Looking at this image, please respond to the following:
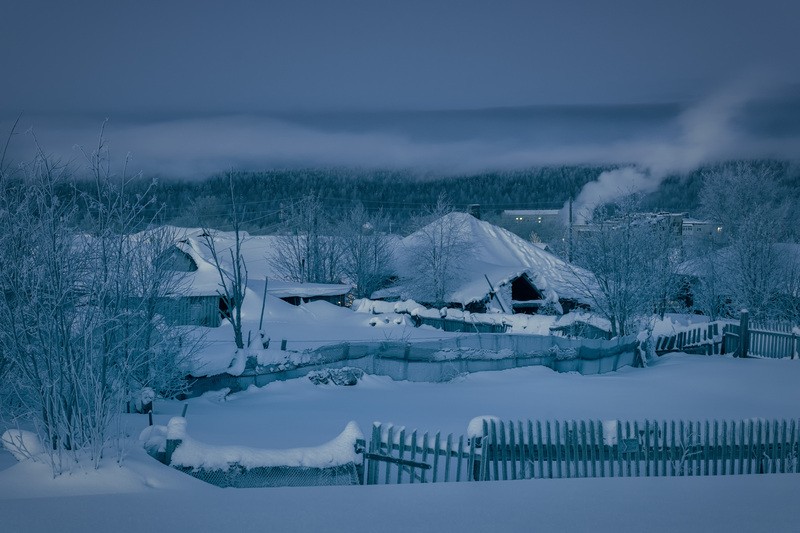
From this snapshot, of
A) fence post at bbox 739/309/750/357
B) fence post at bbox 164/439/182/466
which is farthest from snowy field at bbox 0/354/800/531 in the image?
fence post at bbox 739/309/750/357

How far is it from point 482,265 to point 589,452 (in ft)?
105

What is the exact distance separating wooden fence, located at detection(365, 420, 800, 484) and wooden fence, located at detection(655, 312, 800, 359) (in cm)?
1305

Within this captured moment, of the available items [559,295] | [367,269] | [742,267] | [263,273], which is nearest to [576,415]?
[742,267]

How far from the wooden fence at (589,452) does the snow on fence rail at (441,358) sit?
26.5ft

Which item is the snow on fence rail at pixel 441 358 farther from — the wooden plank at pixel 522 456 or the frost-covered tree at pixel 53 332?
the wooden plank at pixel 522 456

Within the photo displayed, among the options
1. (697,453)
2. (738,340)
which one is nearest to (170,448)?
(697,453)

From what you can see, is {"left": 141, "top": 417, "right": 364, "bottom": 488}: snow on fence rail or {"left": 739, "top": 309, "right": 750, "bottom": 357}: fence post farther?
{"left": 739, "top": 309, "right": 750, "bottom": 357}: fence post

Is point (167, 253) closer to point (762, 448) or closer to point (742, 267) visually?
point (762, 448)

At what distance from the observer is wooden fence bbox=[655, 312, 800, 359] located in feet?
65.4

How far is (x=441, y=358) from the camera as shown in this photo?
1755 cm

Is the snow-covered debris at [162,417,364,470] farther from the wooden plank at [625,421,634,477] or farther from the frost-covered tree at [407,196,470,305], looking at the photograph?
the frost-covered tree at [407,196,470,305]

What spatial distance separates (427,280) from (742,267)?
18.0m

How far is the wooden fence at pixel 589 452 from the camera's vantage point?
25.4 ft

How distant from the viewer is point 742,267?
99.5 ft
